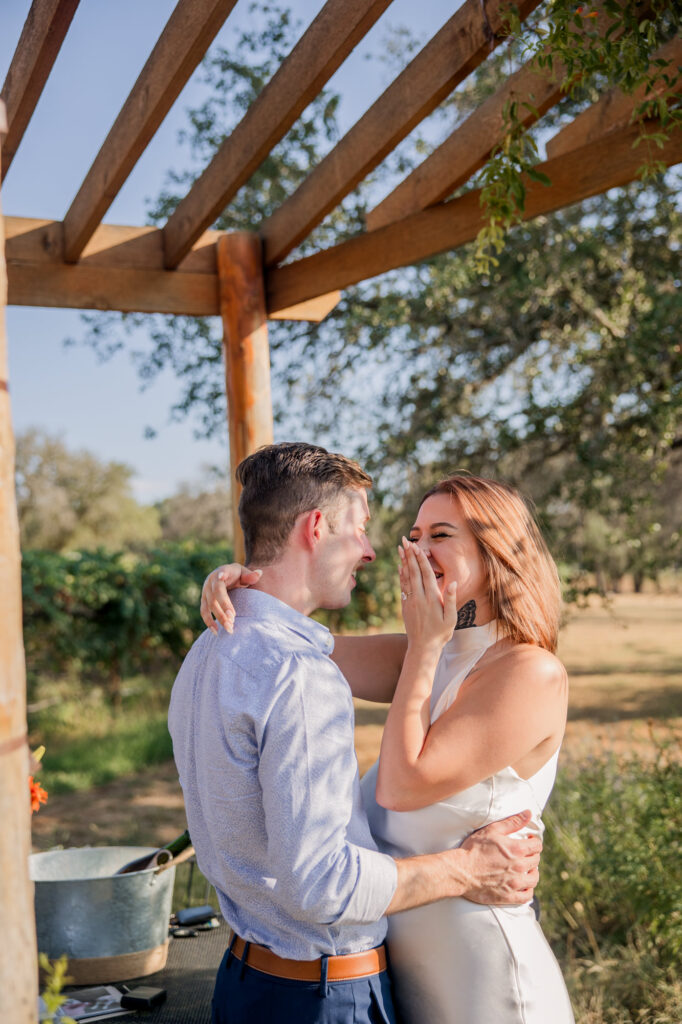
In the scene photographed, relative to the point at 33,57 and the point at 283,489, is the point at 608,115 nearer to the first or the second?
the point at 33,57

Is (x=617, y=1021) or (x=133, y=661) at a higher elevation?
(x=133, y=661)

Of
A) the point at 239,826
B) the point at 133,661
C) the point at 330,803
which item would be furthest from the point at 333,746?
the point at 133,661

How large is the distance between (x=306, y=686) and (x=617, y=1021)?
262 centimetres

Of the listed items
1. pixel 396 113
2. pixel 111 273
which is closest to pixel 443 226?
pixel 396 113

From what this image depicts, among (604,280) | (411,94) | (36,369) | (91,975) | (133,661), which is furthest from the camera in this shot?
(36,369)

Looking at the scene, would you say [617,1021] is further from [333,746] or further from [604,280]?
[604,280]

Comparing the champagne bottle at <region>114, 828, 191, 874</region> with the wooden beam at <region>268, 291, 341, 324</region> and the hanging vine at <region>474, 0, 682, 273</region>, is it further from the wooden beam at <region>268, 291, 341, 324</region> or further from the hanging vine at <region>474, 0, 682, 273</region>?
the wooden beam at <region>268, 291, 341, 324</region>

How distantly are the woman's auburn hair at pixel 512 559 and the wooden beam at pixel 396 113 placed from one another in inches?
52.6

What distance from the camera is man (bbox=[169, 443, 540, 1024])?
1.52 metres

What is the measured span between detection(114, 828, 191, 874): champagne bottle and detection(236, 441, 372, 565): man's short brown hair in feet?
3.84

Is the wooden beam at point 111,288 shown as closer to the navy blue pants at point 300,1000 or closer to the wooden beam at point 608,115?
the wooden beam at point 608,115

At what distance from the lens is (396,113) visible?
10.3ft

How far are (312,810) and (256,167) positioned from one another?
2.55m

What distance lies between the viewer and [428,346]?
7039 mm
